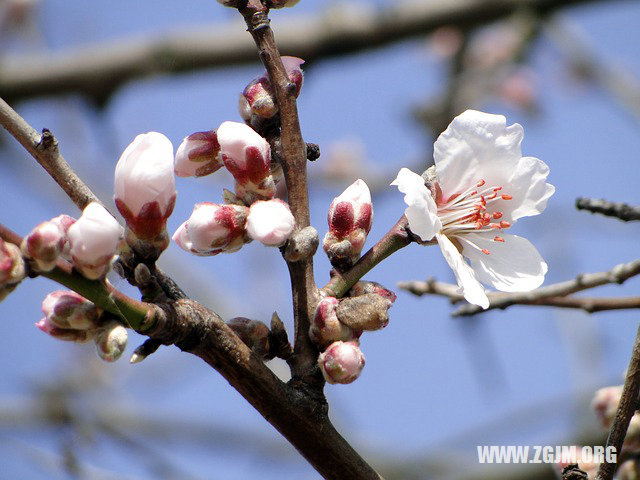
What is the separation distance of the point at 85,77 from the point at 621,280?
2.71 metres

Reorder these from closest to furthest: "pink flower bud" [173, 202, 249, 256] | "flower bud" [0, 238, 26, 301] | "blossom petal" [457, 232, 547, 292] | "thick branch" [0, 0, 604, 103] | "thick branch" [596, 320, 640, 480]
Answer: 1. "flower bud" [0, 238, 26, 301]
2. "thick branch" [596, 320, 640, 480]
3. "pink flower bud" [173, 202, 249, 256]
4. "blossom petal" [457, 232, 547, 292]
5. "thick branch" [0, 0, 604, 103]

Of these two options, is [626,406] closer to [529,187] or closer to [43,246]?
[529,187]

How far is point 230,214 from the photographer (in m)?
1.15

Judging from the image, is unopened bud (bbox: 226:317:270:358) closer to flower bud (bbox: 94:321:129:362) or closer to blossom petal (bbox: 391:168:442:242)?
flower bud (bbox: 94:321:129:362)

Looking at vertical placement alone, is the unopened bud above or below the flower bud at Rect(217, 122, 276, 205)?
A: below

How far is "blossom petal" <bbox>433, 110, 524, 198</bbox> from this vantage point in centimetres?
128

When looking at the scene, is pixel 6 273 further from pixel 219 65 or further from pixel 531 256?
pixel 219 65

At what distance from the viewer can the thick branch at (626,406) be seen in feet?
3.32

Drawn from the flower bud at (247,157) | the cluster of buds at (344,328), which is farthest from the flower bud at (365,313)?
the flower bud at (247,157)

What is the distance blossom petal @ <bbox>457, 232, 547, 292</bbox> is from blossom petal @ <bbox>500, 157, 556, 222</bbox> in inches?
2.4

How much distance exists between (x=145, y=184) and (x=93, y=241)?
151mm

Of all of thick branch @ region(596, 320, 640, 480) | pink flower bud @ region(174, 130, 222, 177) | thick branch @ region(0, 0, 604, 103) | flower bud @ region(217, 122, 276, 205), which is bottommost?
thick branch @ region(596, 320, 640, 480)

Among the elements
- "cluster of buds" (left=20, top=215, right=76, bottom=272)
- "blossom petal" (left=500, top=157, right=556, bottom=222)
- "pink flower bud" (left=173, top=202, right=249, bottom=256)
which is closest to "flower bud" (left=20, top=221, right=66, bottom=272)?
"cluster of buds" (left=20, top=215, right=76, bottom=272)

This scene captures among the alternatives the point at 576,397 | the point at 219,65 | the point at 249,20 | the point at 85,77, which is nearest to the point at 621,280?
the point at 249,20
